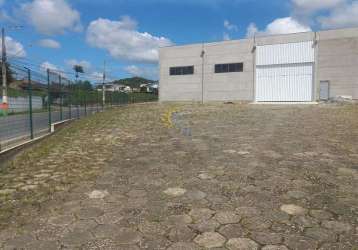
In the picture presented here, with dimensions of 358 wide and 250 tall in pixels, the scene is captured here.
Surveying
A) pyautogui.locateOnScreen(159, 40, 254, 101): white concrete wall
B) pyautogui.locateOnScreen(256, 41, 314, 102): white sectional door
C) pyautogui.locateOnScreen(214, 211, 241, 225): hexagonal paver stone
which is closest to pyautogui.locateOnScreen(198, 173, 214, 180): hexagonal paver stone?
pyautogui.locateOnScreen(214, 211, 241, 225): hexagonal paver stone

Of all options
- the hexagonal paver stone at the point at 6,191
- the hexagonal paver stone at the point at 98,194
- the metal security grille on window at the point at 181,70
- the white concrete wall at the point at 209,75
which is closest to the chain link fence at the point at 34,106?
the hexagonal paver stone at the point at 6,191

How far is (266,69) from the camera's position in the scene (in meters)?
35.4

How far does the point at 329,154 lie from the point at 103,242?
17.3 ft

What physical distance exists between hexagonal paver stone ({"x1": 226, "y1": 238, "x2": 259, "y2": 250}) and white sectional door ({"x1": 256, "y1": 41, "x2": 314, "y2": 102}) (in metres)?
32.5

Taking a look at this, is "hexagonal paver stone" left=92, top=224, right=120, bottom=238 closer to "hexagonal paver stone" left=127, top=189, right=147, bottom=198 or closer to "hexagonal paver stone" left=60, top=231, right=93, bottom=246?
"hexagonal paver stone" left=60, top=231, right=93, bottom=246

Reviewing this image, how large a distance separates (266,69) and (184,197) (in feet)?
107

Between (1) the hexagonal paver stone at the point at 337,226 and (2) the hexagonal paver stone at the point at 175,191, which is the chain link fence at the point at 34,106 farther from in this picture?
(1) the hexagonal paver stone at the point at 337,226

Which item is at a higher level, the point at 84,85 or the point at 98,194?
the point at 84,85

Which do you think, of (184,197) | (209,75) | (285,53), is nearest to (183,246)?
(184,197)

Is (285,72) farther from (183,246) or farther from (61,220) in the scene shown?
(183,246)

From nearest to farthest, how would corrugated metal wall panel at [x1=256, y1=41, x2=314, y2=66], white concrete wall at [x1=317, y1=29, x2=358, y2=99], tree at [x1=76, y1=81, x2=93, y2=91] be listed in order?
1. tree at [x1=76, y1=81, x2=93, y2=91]
2. white concrete wall at [x1=317, y1=29, x2=358, y2=99]
3. corrugated metal wall panel at [x1=256, y1=41, x2=314, y2=66]

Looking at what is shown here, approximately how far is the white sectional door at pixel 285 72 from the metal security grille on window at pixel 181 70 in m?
7.85

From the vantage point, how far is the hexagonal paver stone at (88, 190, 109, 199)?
15.9 ft

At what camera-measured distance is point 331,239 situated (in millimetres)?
3438
